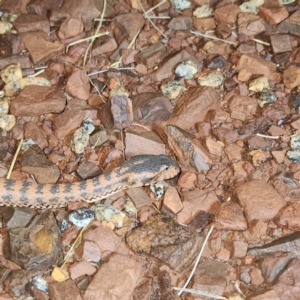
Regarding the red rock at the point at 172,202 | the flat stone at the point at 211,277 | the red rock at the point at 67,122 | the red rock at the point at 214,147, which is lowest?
the flat stone at the point at 211,277

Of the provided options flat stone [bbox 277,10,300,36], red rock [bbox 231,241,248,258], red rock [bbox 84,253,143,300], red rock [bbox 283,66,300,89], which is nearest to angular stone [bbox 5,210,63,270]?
red rock [bbox 84,253,143,300]

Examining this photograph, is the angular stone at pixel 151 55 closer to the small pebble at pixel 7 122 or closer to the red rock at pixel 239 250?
the small pebble at pixel 7 122

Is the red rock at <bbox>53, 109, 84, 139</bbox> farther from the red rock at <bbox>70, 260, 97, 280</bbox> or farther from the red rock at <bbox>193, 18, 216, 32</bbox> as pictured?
the red rock at <bbox>193, 18, 216, 32</bbox>

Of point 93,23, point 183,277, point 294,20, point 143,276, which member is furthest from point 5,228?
point 294,20

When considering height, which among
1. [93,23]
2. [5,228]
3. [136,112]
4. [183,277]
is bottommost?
[183,277]

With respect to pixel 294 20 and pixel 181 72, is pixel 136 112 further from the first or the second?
pixel 294 20

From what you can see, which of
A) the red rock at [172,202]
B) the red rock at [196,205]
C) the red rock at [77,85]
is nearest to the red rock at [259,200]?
the red rock at [196,205]

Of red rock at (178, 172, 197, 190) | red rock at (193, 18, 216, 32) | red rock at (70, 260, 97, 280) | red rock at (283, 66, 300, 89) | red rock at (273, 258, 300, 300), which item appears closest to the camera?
red rock at (273, 258, 300, 300)
